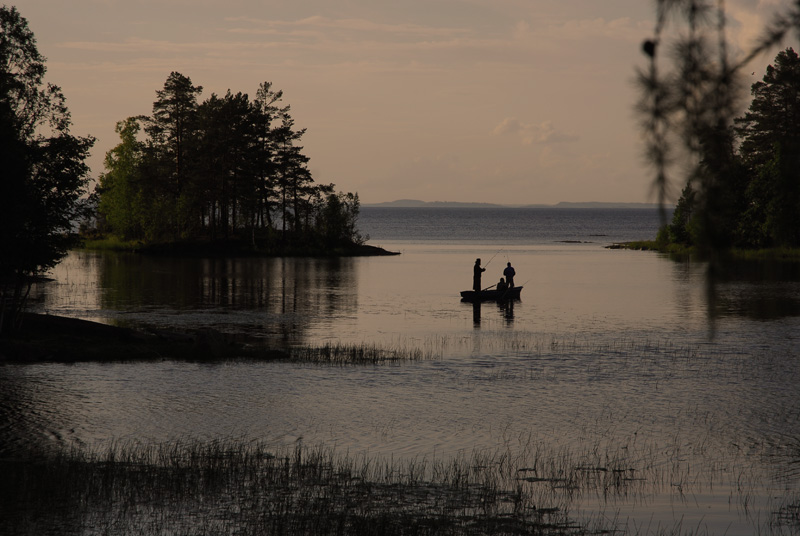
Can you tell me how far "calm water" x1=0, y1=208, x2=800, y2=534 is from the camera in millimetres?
16859

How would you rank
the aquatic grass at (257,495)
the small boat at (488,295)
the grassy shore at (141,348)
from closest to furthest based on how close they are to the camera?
the aquatic grass at (257,495), the grassy shore at (141,348), the small boat at (488,295)

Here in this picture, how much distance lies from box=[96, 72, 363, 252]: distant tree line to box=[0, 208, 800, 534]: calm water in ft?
154

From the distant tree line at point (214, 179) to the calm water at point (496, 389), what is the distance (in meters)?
46.9

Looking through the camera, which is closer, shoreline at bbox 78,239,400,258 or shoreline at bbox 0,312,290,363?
shoreline at bbox 0,312,290,363

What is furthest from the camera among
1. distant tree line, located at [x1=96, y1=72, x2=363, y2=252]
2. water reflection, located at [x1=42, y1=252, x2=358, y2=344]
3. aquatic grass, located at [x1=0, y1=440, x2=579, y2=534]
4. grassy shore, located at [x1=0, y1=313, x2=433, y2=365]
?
distant tree line, located at [x1=96, y1=72, x2=363, y2=252]

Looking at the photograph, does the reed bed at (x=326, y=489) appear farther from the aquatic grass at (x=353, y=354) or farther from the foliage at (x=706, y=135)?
the aquatic grass at (x=353, y=354)

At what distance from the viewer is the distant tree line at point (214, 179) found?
9781cm

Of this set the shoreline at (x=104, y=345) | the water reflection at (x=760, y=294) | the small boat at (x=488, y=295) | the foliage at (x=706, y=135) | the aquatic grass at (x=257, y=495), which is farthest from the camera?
the small boat at (x=488, y=295)

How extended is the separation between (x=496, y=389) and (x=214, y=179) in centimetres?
7957

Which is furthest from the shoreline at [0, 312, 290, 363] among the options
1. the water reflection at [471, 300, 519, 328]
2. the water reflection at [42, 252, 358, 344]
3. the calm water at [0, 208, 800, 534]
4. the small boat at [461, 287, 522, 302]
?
the small boat at [461, 287, 522, 302]

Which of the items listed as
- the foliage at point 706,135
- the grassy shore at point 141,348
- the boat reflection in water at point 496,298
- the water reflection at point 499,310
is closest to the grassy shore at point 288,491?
the foliage at point 706,135

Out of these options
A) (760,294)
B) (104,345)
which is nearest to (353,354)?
(104,345)

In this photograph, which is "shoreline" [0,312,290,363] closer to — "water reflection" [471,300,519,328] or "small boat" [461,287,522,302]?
"water reflection" [471,300,519,328]

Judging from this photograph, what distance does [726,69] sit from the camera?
15.1 ft
